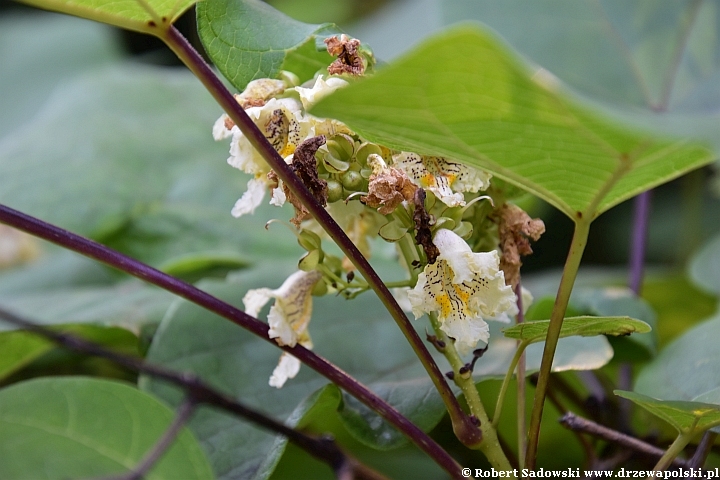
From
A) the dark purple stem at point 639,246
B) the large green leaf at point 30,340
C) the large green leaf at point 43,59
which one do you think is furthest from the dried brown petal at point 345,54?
the large green leaf at point 43,59

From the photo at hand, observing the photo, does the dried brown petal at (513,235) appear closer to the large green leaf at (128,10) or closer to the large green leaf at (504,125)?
the large green leaf at (504,125)

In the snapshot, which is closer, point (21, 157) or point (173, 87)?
point (21, 157)

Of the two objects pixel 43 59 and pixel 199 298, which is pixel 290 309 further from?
pixel 43 59

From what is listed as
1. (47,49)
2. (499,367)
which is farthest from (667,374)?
(47,49)

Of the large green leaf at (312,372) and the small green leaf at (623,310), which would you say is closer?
the large green leaf at (312,372)

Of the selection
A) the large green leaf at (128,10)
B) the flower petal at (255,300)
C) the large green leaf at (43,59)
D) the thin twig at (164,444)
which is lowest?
the thin twig at (164,444)

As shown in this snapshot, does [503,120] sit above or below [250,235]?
below

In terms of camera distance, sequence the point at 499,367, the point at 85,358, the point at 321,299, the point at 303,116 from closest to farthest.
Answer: the point at 303,116 < the point at 499,367 < the point at 321,299 < the point at 85,358

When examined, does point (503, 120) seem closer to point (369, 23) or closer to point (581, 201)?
point (581, 201)
